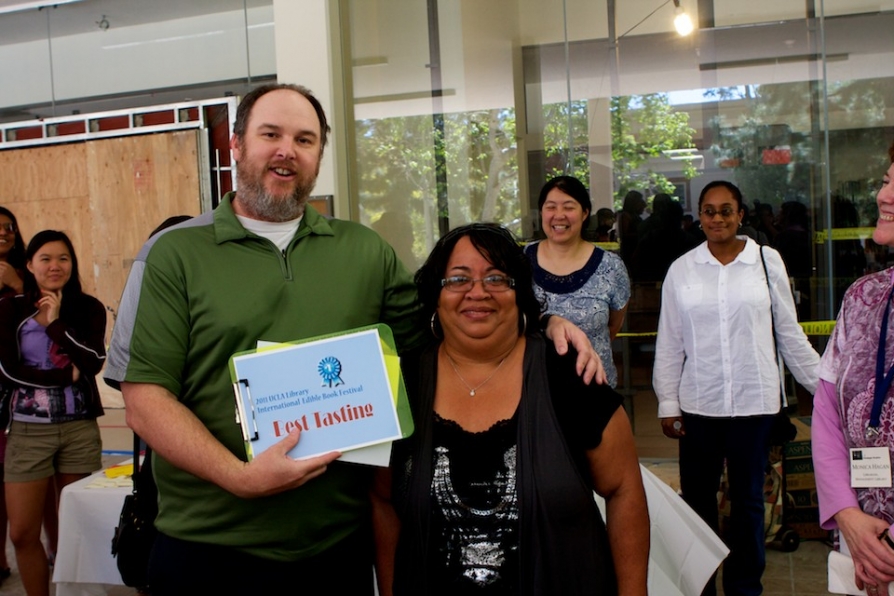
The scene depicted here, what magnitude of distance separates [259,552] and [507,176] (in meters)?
5.32

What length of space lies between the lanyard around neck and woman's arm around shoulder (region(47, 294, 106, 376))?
3.64 meters

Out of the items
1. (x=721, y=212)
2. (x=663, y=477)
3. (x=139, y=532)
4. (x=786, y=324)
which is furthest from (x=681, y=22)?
(x=139, y=532)

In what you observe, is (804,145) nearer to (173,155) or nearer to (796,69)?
(796,69)

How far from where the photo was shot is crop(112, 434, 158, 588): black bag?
255 centimetres

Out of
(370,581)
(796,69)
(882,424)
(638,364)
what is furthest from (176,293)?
(796,69)

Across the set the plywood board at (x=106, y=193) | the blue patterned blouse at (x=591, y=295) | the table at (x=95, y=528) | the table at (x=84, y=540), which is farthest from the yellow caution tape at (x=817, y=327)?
the plywood board at (x=106, y=193)

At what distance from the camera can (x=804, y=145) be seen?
652 cm

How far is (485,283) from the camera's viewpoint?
83.0 inches

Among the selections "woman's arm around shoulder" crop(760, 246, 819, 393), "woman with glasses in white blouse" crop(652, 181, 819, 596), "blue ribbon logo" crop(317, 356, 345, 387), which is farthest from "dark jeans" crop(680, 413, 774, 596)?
"blue ribbon logo" crop(317, 356, 345, 387)

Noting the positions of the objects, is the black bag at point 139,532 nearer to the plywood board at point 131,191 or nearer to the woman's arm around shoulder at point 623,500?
the woman's arm around shoulder at point 623,500

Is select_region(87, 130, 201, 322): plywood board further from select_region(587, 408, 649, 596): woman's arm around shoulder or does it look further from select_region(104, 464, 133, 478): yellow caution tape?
select_region(587, 408, 649, 596): woman's arm around shoulder

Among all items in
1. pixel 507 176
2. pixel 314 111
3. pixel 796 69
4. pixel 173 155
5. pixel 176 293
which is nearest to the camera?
pixel 176 293

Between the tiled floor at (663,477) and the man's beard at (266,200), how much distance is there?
3.47 metres

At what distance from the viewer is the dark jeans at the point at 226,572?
201 centimetres
